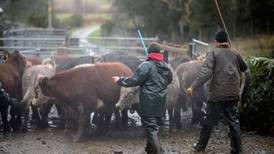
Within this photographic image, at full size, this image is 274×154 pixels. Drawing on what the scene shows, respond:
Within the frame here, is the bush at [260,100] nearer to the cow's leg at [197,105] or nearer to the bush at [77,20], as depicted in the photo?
the cow's leg at [197,105]

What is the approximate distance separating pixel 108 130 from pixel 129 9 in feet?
102

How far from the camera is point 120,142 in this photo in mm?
10586

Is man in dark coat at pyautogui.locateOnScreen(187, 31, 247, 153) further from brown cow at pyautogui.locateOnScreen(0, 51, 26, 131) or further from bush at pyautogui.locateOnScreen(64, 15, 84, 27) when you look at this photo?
brown cow at pyautogui.locateOnScreen(0, 51, 26, 131)

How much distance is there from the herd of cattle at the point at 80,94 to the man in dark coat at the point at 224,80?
229 centimetres

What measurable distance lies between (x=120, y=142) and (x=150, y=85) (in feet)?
7.87

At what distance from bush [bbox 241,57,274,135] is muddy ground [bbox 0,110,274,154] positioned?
292 mm

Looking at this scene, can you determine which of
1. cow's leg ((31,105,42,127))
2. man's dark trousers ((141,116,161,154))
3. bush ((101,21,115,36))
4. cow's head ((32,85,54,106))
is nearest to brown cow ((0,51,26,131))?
cow's leg ((31,105,42,127))

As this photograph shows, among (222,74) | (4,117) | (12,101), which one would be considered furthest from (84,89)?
(222,74)

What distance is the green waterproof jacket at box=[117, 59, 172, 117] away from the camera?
8.59 meters

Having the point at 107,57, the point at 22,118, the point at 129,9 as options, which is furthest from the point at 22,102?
the point at 129,9

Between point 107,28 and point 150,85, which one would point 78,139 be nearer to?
point 150,85

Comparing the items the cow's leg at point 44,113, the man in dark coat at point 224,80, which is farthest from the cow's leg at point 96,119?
the man in dark coat at point 224,80

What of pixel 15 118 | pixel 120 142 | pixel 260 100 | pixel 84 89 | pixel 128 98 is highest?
pixel 84 89

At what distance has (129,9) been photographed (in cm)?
4197
